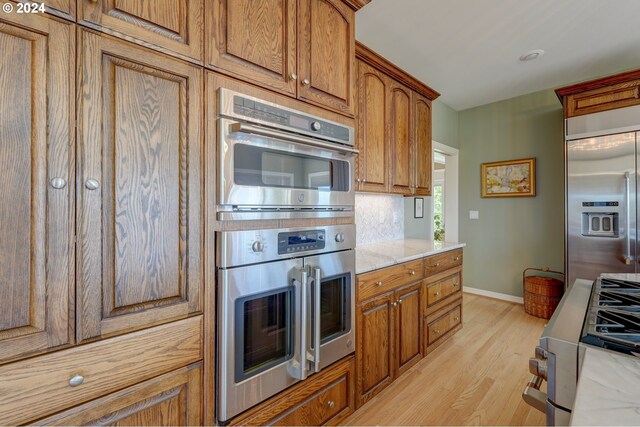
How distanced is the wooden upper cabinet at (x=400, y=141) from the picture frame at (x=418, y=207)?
2.21 ft

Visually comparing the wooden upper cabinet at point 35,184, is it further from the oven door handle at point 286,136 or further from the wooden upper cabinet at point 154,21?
the oven door handle at point 286,136

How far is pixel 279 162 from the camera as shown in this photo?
1365 millimetres

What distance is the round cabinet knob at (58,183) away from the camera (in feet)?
2.73

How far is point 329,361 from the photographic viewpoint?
1550 millimetres

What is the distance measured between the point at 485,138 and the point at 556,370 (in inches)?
159

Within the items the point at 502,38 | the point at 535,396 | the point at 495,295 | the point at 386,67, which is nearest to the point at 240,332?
the point at 535,396

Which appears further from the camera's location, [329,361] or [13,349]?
[329,361]

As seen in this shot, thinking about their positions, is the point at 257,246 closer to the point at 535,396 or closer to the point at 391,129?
the point at 535,396

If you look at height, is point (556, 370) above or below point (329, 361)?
above

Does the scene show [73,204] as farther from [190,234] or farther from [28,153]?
[190,234]

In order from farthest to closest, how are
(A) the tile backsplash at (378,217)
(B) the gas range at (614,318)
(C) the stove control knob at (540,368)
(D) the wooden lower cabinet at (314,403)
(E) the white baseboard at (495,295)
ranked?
(E) the white baseboard at (495,295) < (A) the tile backsplash at (378,217) < (D) the wooden lower cabinet at (314,403) < (C) the stove control knob at (540,368) < (B) the gas range at (614,318)

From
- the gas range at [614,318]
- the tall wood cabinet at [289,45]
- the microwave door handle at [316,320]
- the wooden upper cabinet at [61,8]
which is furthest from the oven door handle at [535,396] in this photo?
the wooden upper cabinet at [61,8]

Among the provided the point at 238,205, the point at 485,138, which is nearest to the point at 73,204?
the point at 238,205

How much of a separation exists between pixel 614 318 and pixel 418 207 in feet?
8.75
